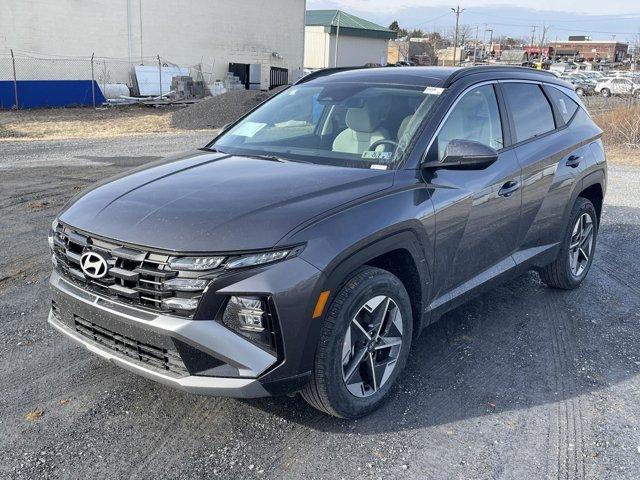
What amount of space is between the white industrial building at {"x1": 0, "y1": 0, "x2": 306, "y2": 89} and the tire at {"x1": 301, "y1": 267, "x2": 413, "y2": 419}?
2895 cm

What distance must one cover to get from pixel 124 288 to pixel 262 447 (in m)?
1.07

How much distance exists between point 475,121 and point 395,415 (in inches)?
81.3

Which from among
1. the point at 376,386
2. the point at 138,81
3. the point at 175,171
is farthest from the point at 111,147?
the point at 138,81

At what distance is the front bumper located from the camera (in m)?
2.90

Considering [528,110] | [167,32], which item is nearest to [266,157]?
[528,110]

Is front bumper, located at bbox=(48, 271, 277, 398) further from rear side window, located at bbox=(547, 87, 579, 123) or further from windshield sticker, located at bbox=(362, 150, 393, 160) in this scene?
rear side window, located at bbox=(547, 87, 579, 123)

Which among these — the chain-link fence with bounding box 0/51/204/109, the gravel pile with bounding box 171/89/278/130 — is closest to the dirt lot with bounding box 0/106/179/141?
the gravel pile with bounding box 171/89/278/130

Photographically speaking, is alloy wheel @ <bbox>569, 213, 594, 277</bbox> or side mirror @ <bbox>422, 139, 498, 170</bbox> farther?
alloy wheel @ <bbox>569, 213, 594, 277</bbox>

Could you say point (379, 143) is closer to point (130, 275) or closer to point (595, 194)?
point (130, 275)

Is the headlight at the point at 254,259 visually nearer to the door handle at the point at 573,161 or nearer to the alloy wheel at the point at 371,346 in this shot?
the alloy wheel at the point at 371,346

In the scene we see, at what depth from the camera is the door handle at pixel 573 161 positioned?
203 inches

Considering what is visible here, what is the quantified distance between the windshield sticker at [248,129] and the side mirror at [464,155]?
1389 mm

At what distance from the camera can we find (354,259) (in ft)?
10.4

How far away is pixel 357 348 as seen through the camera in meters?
3.39
